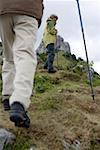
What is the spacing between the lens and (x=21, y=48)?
260 inches

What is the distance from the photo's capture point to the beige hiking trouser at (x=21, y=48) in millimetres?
6336

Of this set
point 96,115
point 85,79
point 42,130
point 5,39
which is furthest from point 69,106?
point 85,79

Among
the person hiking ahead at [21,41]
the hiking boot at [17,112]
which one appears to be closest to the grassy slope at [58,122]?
the person hiking ahead at [21,41]

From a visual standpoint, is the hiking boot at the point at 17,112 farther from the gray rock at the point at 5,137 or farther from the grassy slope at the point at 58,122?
the grassy slope at the point at 58,122

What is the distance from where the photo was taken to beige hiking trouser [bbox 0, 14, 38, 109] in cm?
634

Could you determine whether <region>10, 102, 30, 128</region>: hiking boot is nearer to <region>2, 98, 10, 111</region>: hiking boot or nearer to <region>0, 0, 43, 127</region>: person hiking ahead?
<region>0, 0, 43, 127</region>: person hiking ahead

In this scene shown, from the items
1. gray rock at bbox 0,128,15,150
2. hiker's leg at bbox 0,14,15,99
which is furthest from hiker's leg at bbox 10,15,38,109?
gray rock at bbox 0,128,15,150

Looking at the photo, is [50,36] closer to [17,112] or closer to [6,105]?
[6,105]

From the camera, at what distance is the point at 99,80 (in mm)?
15367

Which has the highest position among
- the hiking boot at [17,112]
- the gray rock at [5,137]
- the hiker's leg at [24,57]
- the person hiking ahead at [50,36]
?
the person hiking ahead at [50,36]

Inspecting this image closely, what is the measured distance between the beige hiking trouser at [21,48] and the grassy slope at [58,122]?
727 mm

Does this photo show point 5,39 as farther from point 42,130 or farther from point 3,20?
point 42,130

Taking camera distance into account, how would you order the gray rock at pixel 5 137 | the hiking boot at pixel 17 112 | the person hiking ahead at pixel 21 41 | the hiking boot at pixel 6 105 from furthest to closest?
the hiking boot at pixel 6 105
the gray rock at pixel 5 137
the person hiking ahead at pixel 21 41
the hiking boot at pixel 17 112

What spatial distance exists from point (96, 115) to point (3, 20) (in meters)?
2.54
